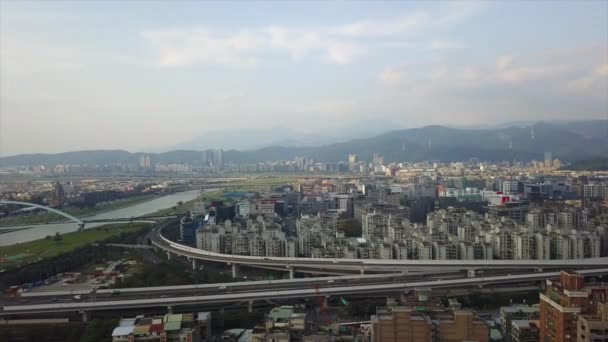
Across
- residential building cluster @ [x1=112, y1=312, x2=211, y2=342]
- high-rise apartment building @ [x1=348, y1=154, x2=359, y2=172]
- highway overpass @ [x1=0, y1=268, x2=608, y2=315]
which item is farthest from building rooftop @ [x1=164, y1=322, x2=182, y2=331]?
high-rise apartment building @ [x1=348, y1=154, x2=359, y2=172]

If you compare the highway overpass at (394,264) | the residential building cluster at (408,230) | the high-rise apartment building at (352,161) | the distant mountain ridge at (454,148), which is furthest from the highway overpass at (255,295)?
the high-rise apartment building at (352,161)

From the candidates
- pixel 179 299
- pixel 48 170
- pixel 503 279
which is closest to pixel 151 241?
pixel 179 299

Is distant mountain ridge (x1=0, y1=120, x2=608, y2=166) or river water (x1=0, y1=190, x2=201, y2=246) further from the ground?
distant mountain ridge (x1=0, y1=120, x2=608, y2=166)

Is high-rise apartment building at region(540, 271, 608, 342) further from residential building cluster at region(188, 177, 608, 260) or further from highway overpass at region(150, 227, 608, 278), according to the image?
residential building cluster at region(188, 177, 608, 260)

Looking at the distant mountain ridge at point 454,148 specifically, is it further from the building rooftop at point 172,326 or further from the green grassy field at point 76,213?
the building rooftop at point 172,326

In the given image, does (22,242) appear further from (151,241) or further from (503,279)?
(503,279)

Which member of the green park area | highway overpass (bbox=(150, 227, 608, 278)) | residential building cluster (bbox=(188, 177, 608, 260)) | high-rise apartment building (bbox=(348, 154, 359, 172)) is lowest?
highway overpass (bbox=(150, 227, 608, 278))

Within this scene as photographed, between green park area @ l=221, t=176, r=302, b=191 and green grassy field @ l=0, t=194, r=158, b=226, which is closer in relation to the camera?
green grassy field @ l=0, t=194, r=158, b=226
